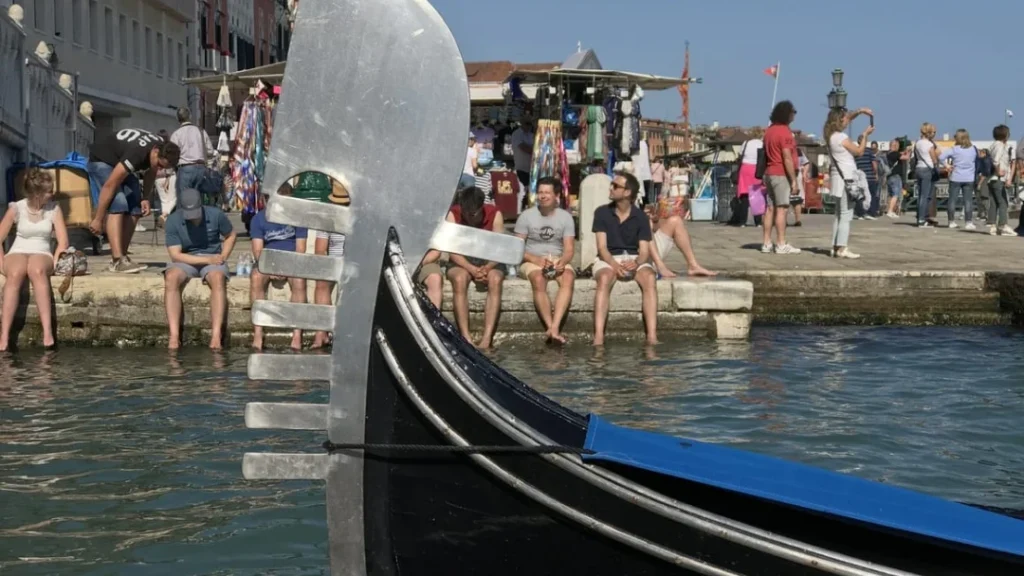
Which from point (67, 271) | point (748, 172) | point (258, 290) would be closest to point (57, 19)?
point (748, 172)

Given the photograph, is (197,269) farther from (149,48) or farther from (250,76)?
(149,48)

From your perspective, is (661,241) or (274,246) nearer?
(274,246)

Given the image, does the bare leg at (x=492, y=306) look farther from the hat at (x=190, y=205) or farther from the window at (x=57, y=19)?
the window at (x=57, y=19)

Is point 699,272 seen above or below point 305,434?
above

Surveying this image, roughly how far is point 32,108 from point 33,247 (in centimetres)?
688

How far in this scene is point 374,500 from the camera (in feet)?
12.0

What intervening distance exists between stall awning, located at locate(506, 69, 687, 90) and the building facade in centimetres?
961

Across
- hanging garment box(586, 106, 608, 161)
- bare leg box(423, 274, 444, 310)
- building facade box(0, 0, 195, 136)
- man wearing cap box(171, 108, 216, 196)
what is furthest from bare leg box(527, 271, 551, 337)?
building facade box(0, 0, 195, 136)

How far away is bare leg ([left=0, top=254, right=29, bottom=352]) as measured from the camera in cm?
966

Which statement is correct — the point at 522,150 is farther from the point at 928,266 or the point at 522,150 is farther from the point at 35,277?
the point at 35,277

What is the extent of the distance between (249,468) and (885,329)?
26.9 ft

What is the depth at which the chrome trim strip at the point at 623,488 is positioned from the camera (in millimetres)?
3260

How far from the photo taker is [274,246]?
9.64 meters

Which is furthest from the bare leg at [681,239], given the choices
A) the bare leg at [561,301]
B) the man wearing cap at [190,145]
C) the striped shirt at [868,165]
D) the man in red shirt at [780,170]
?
the striped shirt at [868,165]
